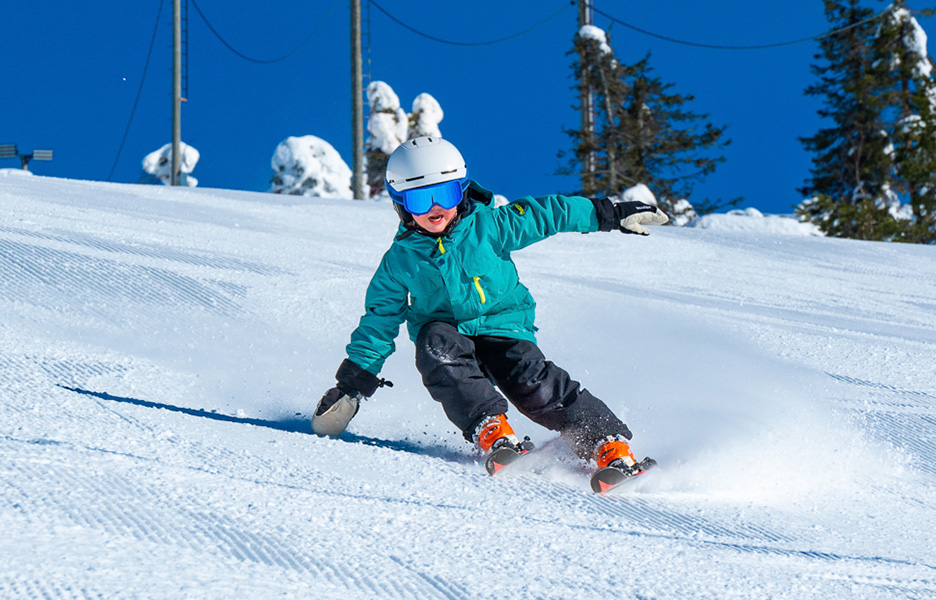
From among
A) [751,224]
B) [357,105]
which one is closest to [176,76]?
[357,105]

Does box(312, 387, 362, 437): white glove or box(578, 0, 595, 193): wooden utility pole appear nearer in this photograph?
box(312, 387, 362, 437): white glove

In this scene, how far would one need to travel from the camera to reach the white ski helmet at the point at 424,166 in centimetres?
226

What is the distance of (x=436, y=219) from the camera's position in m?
2.26

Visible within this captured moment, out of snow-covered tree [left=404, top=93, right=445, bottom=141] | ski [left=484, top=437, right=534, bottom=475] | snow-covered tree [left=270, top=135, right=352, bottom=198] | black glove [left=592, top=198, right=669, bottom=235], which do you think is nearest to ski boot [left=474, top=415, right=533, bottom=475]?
ski [left=484, top=437, right=534, bottom=475]

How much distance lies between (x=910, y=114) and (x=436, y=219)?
69.7ft

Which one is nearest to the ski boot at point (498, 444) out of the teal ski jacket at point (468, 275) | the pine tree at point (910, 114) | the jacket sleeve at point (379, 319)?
the teal ski jacket at point (468, 275)

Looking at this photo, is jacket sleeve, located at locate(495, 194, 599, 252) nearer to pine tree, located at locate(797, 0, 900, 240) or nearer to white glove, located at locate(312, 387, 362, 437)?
white glove, located at locate(312, 387, 362, 437)

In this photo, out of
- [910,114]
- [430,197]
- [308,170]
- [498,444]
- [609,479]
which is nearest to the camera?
[609,479]

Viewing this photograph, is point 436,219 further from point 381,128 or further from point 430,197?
point 381,128

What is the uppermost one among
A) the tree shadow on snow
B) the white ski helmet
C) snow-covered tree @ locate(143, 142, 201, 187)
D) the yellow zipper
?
snow-covered tree @ locate(143, 142, 201, 187)

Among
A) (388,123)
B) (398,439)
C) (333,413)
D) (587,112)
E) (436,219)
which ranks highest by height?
(388,123)

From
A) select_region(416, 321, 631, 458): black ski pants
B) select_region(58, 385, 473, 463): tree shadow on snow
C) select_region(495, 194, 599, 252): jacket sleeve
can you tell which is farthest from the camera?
select_region(495, 194, 599, 252): jacket sleeve

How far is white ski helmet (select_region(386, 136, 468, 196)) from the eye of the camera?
226 centimetres

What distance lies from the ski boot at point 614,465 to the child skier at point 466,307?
0.09 feet
